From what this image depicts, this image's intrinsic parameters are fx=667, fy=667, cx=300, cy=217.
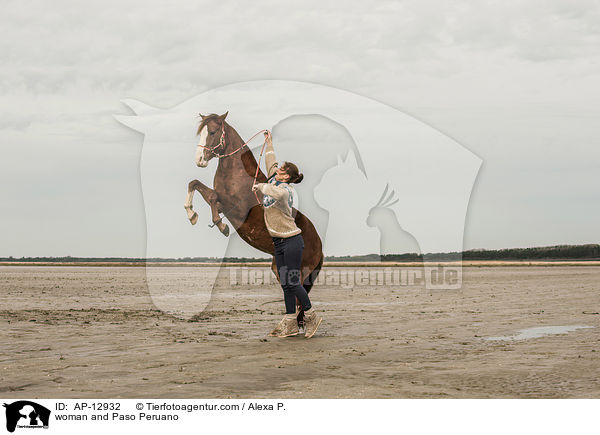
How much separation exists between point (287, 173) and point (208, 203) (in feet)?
4.36

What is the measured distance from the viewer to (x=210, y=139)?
10.4m

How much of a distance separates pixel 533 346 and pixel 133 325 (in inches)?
282

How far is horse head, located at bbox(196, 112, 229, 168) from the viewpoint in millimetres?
10312

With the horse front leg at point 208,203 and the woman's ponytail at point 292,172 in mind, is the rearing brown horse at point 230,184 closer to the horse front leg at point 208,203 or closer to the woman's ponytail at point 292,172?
the horse front leg at point 208,203

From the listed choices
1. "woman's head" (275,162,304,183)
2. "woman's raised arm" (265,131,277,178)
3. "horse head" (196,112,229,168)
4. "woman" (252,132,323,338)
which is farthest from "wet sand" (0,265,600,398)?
"horse head" (196,112,229,168)

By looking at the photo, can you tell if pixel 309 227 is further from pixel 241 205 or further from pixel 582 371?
pixel 582 371

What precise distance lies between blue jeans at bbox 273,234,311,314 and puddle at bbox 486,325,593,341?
3.27 meters

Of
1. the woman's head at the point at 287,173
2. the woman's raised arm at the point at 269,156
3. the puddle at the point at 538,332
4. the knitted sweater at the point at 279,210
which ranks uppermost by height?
the woman's raised arm at the point at 269,156

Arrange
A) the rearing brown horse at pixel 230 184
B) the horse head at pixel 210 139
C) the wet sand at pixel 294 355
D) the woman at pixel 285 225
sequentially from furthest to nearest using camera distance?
the woman at pixel 285 225, the horse head at pixel 210 139, the rearing brown horse at pixel 230 184, the wet sand at pixel 294 355

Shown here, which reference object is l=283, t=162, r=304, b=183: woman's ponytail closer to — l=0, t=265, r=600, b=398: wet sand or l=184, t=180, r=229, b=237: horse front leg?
l=184, t=180, r=229, b=237: horse front leg
